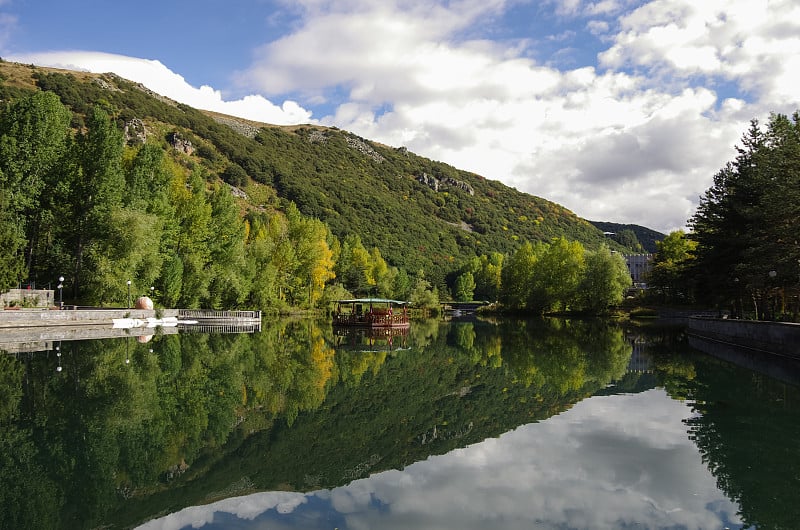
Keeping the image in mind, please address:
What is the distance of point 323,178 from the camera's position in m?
146

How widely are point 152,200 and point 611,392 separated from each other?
41479 millimetres

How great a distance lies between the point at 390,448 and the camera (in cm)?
1087

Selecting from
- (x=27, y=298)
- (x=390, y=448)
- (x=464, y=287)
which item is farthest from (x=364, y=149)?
(x=390, y=448)

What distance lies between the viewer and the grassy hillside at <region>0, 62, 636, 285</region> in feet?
385

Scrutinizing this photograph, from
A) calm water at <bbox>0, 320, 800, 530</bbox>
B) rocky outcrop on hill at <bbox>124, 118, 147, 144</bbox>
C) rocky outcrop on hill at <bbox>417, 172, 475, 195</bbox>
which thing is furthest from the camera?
rocky outcrop on hill at <bbox>417, 172, 475, 195</bbox>

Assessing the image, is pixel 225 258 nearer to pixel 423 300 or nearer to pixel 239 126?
pixel 423 300

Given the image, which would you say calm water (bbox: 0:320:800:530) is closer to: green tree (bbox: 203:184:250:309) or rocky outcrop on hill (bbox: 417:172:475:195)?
green tree (bbox: 203:184:250:309)

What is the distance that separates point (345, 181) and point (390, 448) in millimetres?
141931

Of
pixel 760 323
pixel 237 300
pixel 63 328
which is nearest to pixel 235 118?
pixel 237 300

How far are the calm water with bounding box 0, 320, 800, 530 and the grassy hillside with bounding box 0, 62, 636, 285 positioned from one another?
9312cm

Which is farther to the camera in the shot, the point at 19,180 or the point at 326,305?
the point at 326,305

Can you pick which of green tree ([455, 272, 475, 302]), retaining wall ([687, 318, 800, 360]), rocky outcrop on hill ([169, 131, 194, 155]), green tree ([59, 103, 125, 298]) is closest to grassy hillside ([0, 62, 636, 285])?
rocky outcrop on hill ([169, 131, 194, 155])

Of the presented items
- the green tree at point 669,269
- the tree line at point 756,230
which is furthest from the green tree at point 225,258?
the green tree at point 669,269

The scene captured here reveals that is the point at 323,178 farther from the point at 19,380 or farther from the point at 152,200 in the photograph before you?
the point at 19,380
